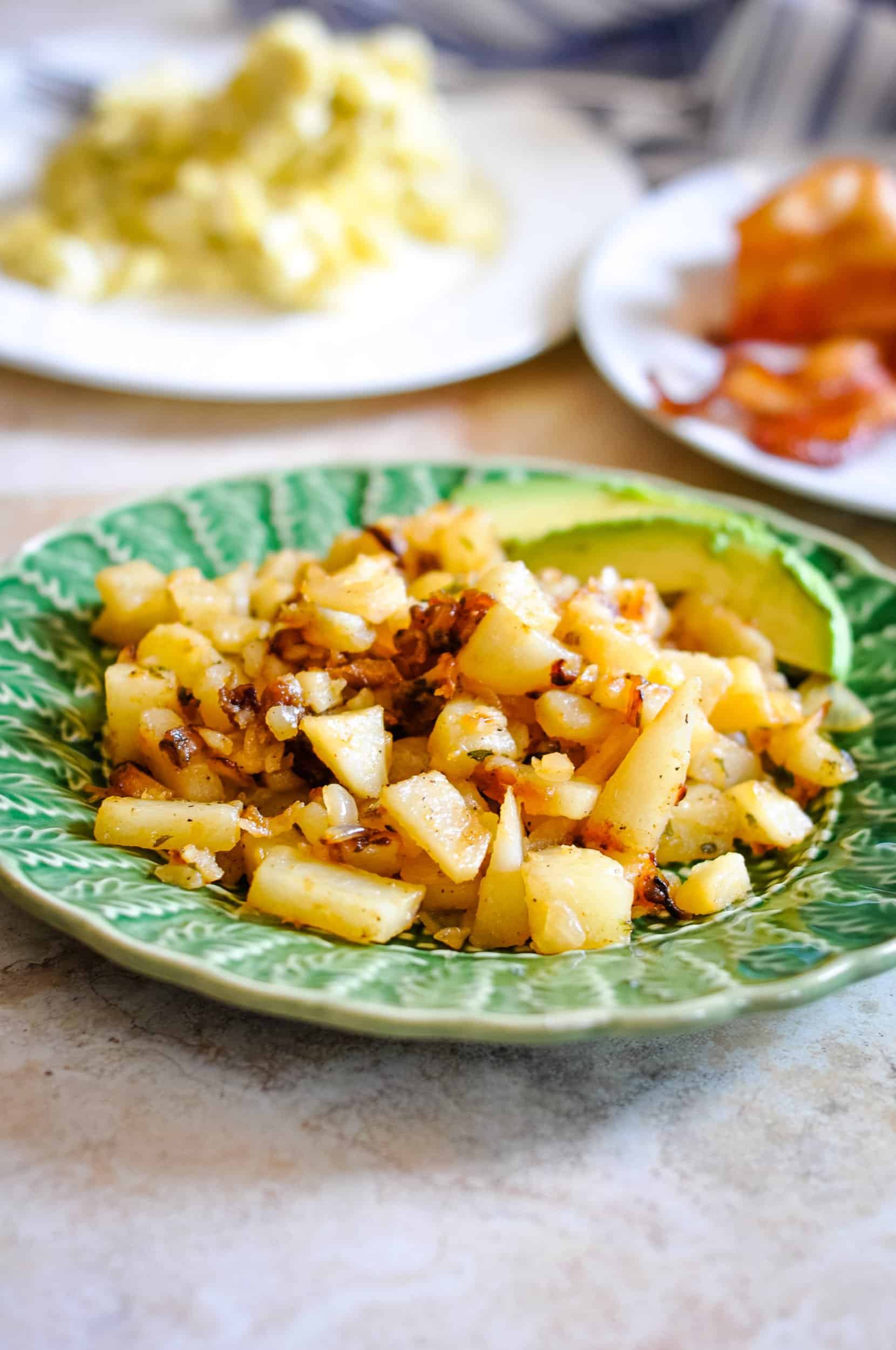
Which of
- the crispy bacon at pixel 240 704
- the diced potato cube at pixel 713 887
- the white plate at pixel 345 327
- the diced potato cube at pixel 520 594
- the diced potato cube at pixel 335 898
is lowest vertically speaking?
the diced potato cube at pixel 335 898

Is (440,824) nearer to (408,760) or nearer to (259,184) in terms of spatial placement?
(408,760)

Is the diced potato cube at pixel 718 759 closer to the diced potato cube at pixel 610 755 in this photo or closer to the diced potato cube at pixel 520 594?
the diced potato cube at pixel 610 755

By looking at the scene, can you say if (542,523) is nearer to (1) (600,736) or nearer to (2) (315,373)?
(1) (600,736)

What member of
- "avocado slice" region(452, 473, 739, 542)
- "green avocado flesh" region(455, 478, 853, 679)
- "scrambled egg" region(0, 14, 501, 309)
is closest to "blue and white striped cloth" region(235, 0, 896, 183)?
"scrambled egg" region(0, 14, 501, 309)

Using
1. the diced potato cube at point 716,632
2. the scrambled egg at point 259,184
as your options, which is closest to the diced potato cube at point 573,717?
the diced potato cube at point 716,632

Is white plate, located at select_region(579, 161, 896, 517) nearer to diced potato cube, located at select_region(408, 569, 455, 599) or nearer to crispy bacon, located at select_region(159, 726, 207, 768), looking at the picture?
diced potato cube, located at select_region(408, 569, 455, 599)

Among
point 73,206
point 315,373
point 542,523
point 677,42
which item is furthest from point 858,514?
point 677,42
